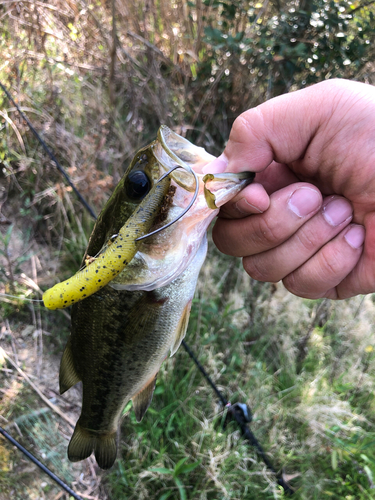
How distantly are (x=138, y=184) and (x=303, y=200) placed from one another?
27.1 inches

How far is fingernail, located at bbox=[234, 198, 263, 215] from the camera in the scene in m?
1.39

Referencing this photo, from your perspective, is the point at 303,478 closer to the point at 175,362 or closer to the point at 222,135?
the point at 175,362

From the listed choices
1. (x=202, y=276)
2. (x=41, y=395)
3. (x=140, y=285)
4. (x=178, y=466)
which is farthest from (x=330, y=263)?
(x=41, y=395)

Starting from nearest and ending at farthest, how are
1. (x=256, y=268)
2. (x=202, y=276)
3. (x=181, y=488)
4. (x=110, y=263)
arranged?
(x=110, y=263), (x=256, y=268), (x=181, y=488), (x=202, y=276)

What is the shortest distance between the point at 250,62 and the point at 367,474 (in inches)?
151

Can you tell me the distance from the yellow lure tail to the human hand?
0.33 meters

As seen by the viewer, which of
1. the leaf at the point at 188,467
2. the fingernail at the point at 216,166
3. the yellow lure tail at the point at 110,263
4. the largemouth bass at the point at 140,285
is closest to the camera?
the yellow lure tail at the point at 110,263

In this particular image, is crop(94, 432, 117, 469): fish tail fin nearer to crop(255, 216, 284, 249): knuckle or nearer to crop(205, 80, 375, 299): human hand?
crop(205, 80, 375, 299): human hand

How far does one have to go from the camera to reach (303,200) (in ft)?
4.58

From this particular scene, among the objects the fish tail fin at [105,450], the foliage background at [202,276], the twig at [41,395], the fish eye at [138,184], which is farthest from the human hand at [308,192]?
the twig at [41,395]

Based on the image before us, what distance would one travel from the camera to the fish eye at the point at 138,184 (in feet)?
4.01

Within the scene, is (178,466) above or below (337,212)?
below

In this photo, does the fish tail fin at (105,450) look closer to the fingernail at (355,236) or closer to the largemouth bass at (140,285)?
the largemouth bass at (140,285)

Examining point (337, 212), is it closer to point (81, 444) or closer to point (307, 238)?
point (307, 238)
